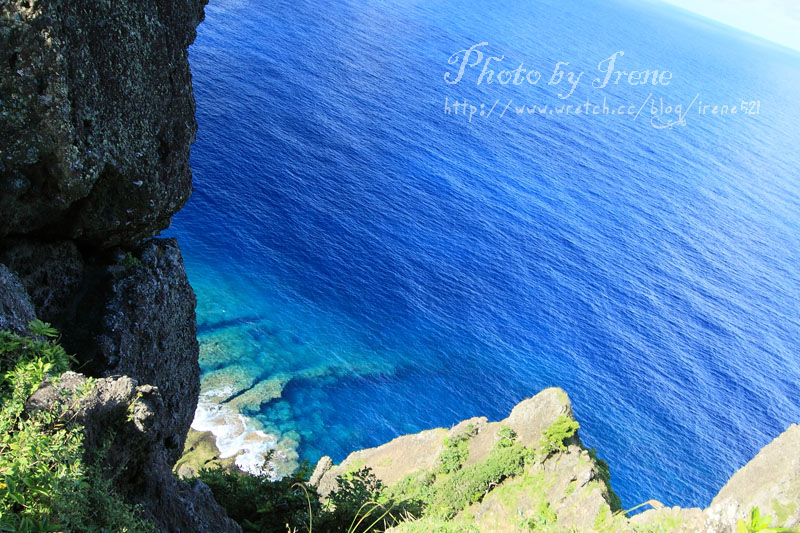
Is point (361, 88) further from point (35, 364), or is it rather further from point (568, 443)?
point (35, 364)

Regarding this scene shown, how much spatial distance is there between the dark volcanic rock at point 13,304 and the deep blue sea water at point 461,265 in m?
38.2

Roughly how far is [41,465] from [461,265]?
234 feet

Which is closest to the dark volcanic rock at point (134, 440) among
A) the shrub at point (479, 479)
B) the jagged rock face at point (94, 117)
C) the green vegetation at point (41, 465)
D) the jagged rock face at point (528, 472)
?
the green vegetation at point (41, 465)

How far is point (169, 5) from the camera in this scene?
45.1 ft

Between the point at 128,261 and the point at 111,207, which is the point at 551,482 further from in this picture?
the point at 111,207

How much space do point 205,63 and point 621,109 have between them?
11646 centimetres

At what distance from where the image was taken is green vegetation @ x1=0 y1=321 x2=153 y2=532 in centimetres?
651

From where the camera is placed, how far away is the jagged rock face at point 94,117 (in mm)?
10125

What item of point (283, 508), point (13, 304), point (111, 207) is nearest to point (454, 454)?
point (283, 508)

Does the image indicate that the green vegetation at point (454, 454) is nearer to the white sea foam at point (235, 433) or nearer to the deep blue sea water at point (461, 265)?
the white sea foam at point (235, 433)

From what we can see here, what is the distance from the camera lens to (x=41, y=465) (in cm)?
700

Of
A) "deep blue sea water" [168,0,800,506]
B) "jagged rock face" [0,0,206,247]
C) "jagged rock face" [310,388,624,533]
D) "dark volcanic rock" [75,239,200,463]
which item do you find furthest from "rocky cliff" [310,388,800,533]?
"deep blue sea water" [168,0,800,506]

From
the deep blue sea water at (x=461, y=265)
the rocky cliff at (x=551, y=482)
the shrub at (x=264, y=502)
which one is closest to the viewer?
the rocky cliff at (x=551, y=482)

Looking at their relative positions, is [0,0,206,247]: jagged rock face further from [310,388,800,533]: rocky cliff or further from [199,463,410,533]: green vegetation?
[310,388,800,533]: rocky cliff
